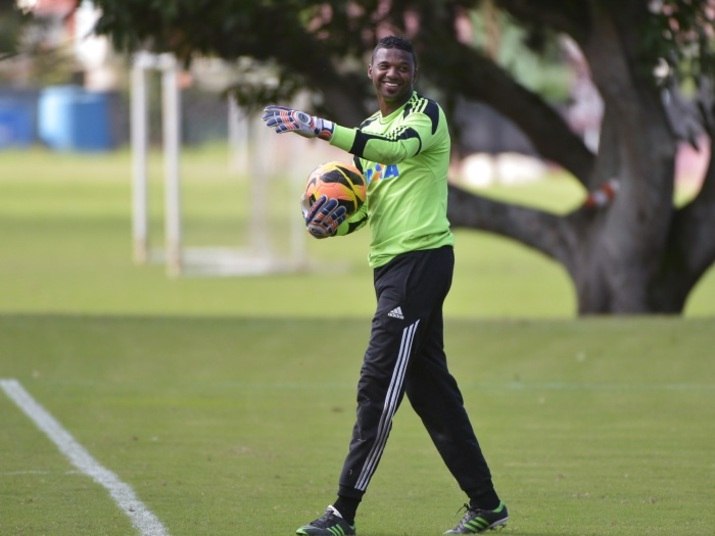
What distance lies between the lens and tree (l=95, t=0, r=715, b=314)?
17.5 meters

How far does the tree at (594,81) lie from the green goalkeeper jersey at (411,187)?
957cm

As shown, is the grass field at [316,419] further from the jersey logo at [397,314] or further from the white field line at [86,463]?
the jersey logo at [397,314]

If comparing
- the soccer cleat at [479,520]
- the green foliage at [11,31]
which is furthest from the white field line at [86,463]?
the green foliage at [11,31]

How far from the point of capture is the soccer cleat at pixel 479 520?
747 centimetres

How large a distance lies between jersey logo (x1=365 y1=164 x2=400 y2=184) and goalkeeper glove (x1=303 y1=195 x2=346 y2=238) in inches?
8.4

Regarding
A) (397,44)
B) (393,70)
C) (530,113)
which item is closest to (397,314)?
(393,70)

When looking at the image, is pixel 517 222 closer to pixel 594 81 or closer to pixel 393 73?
pixel 594 81

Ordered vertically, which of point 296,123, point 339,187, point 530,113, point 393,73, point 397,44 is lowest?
point 530,113

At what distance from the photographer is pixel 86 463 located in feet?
31.3

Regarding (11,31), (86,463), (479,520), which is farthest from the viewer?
(11,31)

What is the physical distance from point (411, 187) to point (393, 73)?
0.50 m

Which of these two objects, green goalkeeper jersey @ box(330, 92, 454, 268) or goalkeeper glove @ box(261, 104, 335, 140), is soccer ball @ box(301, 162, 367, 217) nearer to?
green goalkeeper jersey @ box(330, 92, 454, 268)

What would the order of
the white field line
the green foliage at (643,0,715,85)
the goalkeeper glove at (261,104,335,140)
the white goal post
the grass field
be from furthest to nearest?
the white goal post < the green foliage at (643,0,715,85) < the grass field < the white field line < the goalkeeper glove at (261,104,335,140)

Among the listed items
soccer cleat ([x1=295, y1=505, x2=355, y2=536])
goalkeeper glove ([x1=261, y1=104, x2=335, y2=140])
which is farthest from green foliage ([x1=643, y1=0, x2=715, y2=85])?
soccer cleat ([x1=295, y1=505, x2=355, y2=536])
